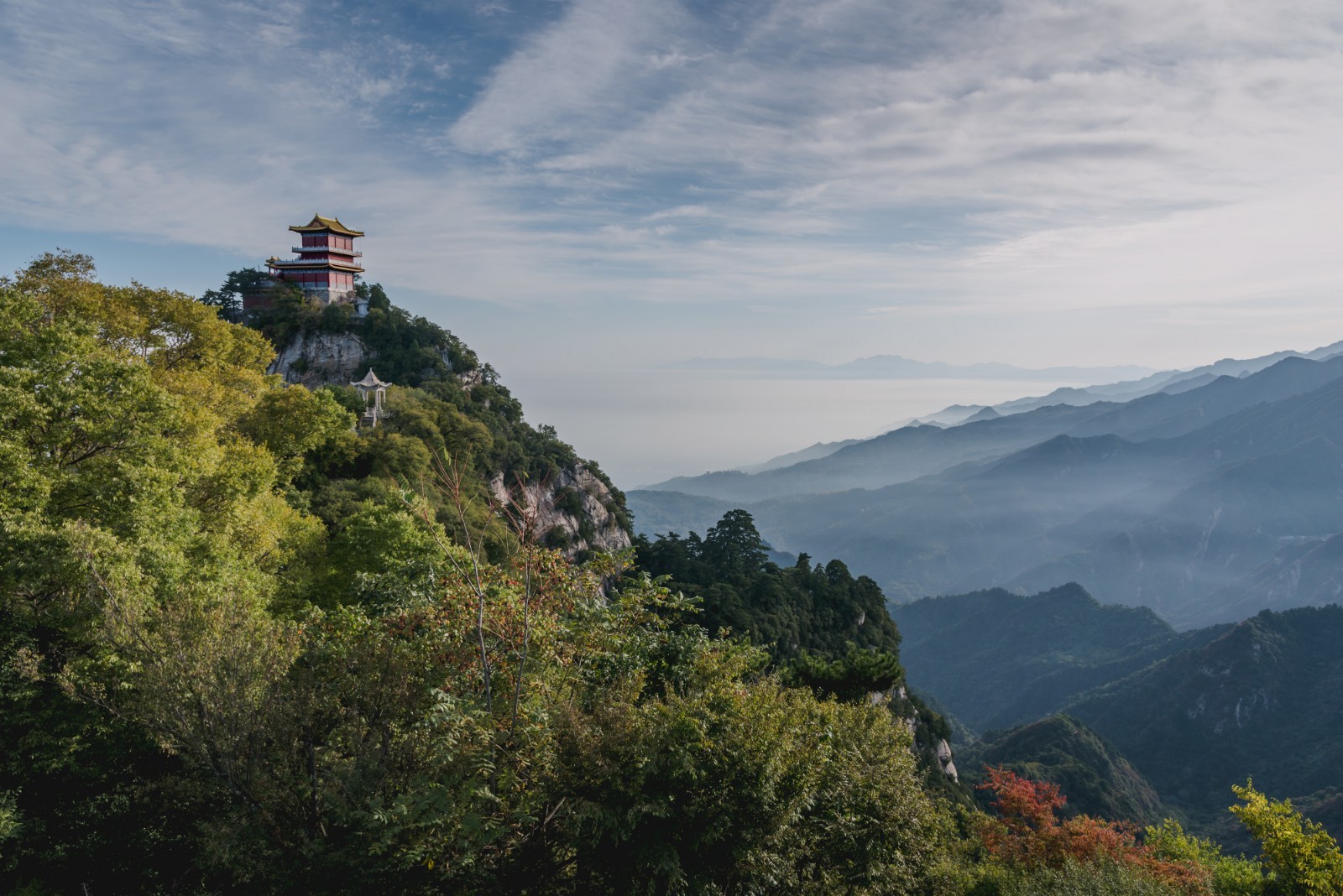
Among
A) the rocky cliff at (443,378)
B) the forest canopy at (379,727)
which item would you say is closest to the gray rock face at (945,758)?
the rocky cliff at (443,378)

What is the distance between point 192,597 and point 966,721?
14993 centimetres

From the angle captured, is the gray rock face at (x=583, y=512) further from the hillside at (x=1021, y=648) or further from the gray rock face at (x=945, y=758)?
the hillside at (x=1021, y=648)

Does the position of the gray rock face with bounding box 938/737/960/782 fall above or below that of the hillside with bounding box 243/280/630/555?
below

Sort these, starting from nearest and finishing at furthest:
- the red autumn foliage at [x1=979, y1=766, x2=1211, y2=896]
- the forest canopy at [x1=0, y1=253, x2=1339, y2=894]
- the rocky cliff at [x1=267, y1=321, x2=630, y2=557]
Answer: the forest canopy at [x1=0, y1=253, x2=1339, y2=894] → the red autumn foliage at [x1=979, y1=766, x2=1211, y2=896] → the rocky cliff at [x1=267, y1=321, x2=630, y2=557]

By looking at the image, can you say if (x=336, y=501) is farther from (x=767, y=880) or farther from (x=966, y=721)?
(x=966, y=721)

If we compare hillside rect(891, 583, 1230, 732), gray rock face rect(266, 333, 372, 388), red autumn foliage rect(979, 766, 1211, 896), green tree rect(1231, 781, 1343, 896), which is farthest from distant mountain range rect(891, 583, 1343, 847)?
gray rock face rect(266, 333, 372, 388)

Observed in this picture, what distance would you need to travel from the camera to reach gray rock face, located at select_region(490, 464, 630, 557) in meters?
45.4

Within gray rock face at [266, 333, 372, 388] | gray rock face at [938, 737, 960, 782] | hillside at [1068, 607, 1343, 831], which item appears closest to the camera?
gray rock face at [938, 737, 960, 782]

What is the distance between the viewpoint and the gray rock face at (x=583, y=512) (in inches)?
1788

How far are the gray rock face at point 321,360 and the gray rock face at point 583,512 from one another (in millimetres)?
14563

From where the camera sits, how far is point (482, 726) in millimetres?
9383

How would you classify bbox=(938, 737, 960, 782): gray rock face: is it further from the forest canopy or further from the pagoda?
the pagoda

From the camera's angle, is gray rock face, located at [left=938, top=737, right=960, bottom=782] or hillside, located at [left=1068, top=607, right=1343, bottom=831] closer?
gray rock face, located at [left=938, top=737, right=960, bottom=782]

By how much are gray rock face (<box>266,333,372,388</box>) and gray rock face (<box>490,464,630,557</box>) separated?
47.8 ft
